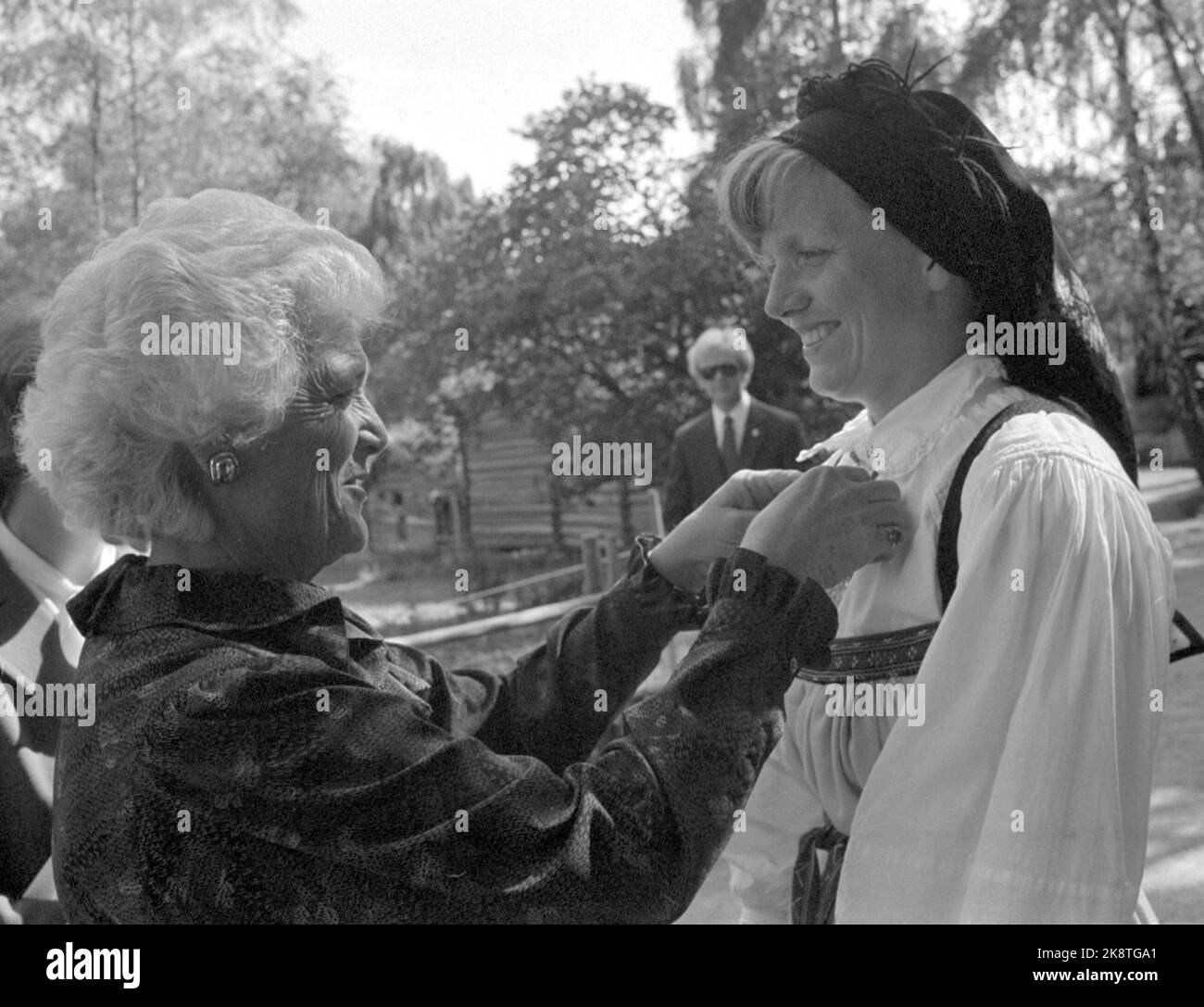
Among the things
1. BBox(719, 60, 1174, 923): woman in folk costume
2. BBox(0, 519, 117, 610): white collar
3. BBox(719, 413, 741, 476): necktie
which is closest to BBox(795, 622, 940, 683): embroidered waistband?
BBox(719, 60, 1174, 923): woman in folk costume

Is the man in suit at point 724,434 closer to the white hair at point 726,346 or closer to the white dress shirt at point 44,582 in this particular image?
the white hair at point 726,346

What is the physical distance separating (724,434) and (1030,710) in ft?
15.1

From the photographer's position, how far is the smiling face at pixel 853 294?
61.7 inches

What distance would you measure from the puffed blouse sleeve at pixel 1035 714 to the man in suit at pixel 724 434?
4210 millimetres

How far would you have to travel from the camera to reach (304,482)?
1.42 meters

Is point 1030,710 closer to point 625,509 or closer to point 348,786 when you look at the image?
point 348,786

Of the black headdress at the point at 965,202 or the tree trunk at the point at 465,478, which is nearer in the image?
the black headdress at the point at 965,202

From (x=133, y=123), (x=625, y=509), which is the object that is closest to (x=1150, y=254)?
→ (x=625, y=509)

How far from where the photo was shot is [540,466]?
1526 centimetres

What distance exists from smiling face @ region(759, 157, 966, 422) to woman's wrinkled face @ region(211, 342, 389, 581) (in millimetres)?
623

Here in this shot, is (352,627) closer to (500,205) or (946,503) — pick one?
(946,503)

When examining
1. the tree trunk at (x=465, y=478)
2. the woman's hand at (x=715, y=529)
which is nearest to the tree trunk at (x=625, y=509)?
the tree trunk at (x=465, y=478)

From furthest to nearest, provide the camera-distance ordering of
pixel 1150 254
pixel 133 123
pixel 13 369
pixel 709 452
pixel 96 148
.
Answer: pixel 1150 254 → pixel 133 123 → pixel 96 148 → pixel 709 452 → pixel 13 369

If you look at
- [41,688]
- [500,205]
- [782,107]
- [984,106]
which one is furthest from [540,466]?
[41,688]
